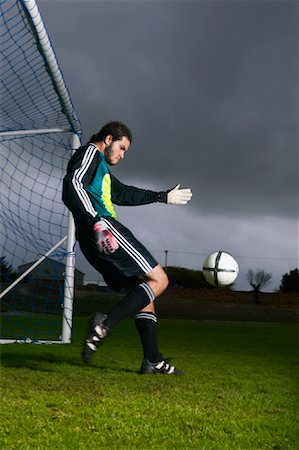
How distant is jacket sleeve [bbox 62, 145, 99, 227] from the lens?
4.29 metres

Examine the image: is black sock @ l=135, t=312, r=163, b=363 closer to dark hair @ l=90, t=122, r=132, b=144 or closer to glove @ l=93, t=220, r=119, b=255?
glove @ l=93, t=220, r=119, b=255

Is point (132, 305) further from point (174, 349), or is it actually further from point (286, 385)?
point (174, 349)

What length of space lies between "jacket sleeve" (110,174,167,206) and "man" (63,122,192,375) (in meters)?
0.28

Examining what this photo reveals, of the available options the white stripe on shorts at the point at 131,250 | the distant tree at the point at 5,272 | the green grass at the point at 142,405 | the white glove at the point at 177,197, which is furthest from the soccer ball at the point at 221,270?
the distant tree at the point at 5,272

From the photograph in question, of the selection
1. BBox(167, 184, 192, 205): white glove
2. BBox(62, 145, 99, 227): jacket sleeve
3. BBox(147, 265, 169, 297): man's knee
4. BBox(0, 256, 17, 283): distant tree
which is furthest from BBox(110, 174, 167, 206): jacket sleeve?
BBox(0, 256, 17, 283): distant tree

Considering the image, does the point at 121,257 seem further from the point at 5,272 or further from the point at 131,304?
the point at 5,272

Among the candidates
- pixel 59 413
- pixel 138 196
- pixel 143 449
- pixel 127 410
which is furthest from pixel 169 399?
pixel 138 196

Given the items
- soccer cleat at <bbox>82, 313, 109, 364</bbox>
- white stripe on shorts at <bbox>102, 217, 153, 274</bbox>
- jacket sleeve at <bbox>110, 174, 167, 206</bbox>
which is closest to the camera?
soccer cleat at <bbox>82, 313, 109, 364</bbox>

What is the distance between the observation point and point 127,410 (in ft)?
10.8

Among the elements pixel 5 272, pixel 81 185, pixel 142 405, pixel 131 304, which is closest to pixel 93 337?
pixel 131 304

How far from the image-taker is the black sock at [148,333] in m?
4.93

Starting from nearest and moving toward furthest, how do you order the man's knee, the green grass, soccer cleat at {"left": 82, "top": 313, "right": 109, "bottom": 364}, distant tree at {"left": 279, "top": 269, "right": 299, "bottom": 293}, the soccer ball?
1. the green grass
2. soccer cleat at {"left": 82, "top": 313, "right": 109, "bottom": 364}
3. the man's knee
4. the soccer ball
5. distant tree at {"left": 279, "top": 269, "right": 299, "bottom": 293}

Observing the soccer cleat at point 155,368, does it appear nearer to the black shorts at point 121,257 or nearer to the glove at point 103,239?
the black shorts at point 121,257

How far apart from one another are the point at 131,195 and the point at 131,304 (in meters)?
1.26
